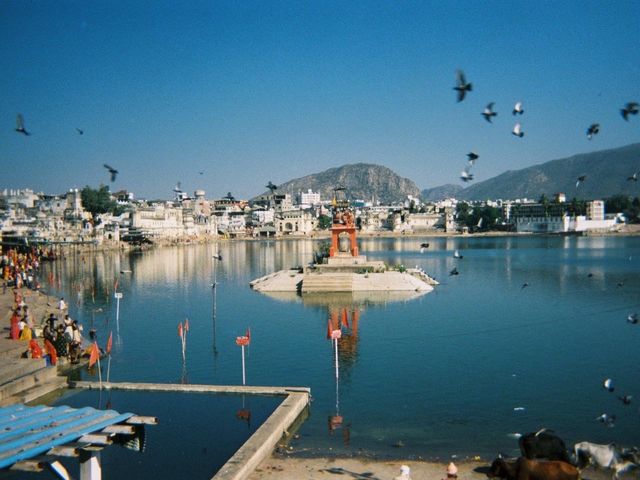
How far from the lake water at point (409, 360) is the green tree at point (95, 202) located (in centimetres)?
8679

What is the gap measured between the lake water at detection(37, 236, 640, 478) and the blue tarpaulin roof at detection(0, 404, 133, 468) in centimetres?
465

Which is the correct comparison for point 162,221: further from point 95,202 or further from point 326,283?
point 326,283

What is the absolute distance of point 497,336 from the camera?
27859mm

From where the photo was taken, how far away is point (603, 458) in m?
11.3

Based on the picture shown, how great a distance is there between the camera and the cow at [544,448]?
1146 cm

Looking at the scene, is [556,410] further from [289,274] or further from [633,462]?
[289,274]

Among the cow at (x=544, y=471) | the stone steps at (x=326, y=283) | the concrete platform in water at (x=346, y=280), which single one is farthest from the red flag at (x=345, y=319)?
the cow at (x=544, y=471)

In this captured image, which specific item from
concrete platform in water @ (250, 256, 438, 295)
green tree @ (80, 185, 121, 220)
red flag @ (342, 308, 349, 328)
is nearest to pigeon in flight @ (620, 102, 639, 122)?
red flag @ (342, 308, 349, 328)

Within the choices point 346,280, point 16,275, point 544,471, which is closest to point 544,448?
point 544,471

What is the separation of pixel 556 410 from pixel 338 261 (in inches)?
1396

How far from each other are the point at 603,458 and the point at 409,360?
12.0 metres

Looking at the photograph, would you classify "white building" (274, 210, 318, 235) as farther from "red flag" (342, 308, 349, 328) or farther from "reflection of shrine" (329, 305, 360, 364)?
"red flag" (342, 308, 349, 328)

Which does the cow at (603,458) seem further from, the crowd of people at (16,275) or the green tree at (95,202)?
the green tree at (95,202)

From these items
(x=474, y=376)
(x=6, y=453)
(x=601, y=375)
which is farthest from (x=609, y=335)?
(x=6, y=453)
